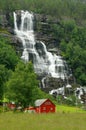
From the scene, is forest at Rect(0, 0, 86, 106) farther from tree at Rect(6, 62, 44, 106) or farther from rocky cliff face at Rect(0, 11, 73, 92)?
tree at Rect(6, 62, 44, 106)

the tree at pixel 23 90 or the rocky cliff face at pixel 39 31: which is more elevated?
the tree at pixel 23 90

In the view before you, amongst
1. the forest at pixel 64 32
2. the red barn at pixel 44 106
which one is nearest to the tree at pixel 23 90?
the red barn at pixel 44 106

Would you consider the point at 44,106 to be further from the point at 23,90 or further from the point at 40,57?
the point at 40,57

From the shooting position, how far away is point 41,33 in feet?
395

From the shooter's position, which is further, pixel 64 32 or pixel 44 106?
pixel 64 32

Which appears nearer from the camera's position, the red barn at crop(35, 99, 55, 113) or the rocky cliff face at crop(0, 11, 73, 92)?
the red barn at crop(35, 99, 55, 113)

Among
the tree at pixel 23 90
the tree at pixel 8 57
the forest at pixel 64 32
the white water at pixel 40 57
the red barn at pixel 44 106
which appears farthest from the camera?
the white water at pixel 40 57

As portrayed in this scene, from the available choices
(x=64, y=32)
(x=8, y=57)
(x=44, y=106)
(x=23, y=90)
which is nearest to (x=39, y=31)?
(x=64, y=32)

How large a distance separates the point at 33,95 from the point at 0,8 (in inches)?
3383

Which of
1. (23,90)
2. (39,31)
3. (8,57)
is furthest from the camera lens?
(39,31)

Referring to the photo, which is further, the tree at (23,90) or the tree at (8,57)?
the tree at (8,57)

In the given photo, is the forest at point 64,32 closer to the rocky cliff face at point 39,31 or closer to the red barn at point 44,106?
the rocky cliff face at point 39,31

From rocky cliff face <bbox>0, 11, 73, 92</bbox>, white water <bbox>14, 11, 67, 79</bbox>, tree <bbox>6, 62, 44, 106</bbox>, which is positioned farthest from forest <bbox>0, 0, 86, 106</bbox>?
tree <bbox>6, 62, 44, 106</bbox>

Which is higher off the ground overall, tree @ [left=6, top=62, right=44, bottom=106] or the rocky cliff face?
tree @ [left=6, top=62, right=44, bottom=106]
